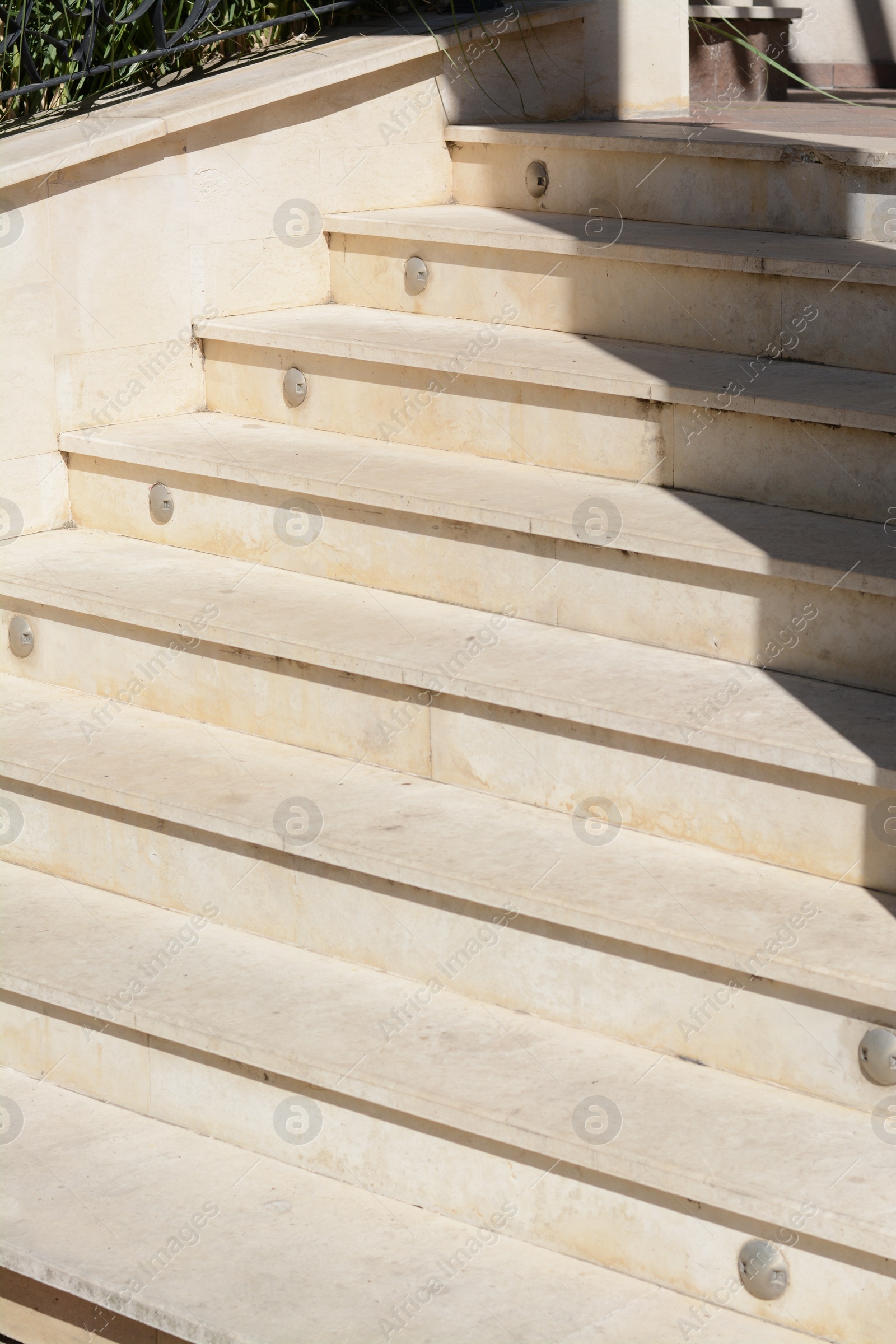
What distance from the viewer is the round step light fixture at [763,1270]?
225 centimetres

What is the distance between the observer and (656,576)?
2975 millimetres

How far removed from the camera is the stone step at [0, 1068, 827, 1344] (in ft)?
7.57

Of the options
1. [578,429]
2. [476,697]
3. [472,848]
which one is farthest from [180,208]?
[472,848]

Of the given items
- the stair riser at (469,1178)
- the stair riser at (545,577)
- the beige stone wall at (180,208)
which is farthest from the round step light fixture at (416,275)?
the stair riser at (469,1178)

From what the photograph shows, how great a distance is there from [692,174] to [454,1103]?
243cm

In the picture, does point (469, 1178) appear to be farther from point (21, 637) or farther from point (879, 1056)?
point (21, 637)

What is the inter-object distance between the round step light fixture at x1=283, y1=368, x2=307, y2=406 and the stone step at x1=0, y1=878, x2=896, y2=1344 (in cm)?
133

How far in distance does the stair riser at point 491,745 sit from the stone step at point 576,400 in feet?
1.66

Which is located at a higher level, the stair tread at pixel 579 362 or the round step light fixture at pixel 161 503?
the stair tread at pixel 579 362

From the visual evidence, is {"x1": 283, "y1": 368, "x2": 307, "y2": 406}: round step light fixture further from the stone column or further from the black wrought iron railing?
the stone column

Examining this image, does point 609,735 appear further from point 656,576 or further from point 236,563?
point 236,563

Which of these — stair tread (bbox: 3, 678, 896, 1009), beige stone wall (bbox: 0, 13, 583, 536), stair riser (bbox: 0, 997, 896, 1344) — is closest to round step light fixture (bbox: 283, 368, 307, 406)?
beige stone wall (bbox: 0, 13, 583, 536)

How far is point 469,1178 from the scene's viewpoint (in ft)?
8.29

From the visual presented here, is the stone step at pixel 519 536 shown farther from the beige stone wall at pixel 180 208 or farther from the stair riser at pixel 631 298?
the stair riser at pixel 631 298
